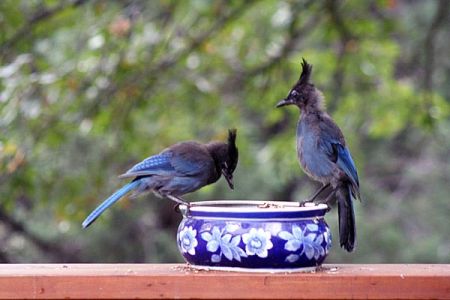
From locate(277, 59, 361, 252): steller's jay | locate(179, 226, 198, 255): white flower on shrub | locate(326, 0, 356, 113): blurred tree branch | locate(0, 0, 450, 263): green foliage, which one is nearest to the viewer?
locate(179, 226, 198, 255): white flower on shrub

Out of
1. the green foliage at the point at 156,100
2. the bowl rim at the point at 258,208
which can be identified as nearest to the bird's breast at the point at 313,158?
the bowl rim at the point at 258,208

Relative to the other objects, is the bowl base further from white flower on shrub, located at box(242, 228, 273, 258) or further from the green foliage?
the green foliage

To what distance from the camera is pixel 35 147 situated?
6.14 metres

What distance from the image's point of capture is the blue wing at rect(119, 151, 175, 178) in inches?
145

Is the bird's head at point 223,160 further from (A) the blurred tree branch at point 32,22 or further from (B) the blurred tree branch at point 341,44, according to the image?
(B) the blurred tree branch at point 341,44

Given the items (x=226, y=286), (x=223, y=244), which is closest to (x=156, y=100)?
(x=223, y=244)

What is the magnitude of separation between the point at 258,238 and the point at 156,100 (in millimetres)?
3887

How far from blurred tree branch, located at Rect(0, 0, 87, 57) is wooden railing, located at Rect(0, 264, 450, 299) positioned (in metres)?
3.47

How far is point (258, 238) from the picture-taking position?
2939 mm

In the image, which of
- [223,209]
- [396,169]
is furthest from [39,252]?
[223,209]

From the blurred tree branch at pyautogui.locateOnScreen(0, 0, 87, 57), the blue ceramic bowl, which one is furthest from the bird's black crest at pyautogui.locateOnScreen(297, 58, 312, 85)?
the blurred tree branch at pyautogui.locateOnScreen(0, 0, 87, 57)

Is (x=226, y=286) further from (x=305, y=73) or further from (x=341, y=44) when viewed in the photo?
(x=341, y=44)

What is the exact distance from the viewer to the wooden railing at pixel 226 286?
2820 millimetres

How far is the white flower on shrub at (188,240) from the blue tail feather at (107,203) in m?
0.33
